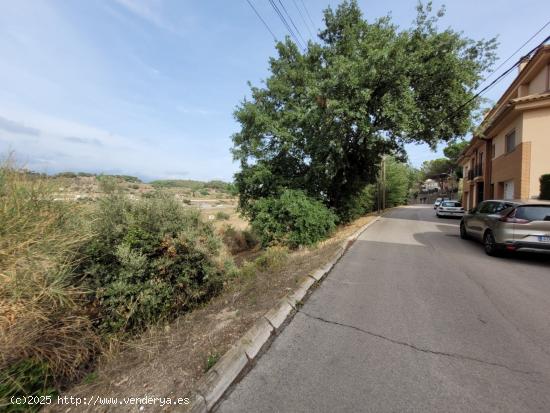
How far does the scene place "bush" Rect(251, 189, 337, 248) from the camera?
11.6 metres

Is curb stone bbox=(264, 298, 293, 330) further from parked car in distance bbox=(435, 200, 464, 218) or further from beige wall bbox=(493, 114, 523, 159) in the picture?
parked car in distance bbox=(435, 200, 464, 218)

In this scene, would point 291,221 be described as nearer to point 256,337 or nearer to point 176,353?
point 256,337

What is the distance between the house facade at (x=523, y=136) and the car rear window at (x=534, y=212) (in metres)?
8.55

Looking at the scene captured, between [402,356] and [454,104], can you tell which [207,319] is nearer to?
[402,356]

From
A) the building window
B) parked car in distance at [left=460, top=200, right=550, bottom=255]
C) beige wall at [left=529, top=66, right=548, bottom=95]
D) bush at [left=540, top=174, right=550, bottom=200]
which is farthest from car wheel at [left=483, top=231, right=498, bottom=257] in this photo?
beige wall at [left=529, top=66, right=548, bottom=95]

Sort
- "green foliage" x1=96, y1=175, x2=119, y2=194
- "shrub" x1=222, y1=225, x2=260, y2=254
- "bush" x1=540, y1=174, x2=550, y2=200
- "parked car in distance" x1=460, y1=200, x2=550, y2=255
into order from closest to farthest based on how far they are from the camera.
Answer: "green foliage" x1=96, y1=175, x2=119, y2=194 → "parked car in distance" x1=460, y1=200, x2=550, y2=255 → "bush" x1=540, y1=174, x2=550, y2=200 → "shrub" x1=222, y1=225, x2=260, y2=254

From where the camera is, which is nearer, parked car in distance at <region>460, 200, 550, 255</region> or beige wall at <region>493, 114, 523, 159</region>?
parked car in distance at <region>460, 200, 550, 255</region>

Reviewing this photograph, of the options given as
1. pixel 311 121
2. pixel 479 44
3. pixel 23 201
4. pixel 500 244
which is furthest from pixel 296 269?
pixel 479 44

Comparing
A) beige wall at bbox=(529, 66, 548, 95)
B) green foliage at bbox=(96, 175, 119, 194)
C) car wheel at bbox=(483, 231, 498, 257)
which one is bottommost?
car wheel at bbox=(483, 231, 498, 257)

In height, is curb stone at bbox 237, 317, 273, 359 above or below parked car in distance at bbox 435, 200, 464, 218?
below

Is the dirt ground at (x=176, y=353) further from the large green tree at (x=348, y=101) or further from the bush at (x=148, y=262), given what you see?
the large green tree at (x=348, y=101)

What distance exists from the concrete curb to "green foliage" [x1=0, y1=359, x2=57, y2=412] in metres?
1.56

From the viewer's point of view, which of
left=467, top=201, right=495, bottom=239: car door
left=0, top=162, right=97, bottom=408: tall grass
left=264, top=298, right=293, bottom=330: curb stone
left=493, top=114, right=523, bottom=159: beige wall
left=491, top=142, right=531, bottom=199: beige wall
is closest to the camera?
left=0, top=162, right=97, bottom=408: tall grass

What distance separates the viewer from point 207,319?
414 centimetres
